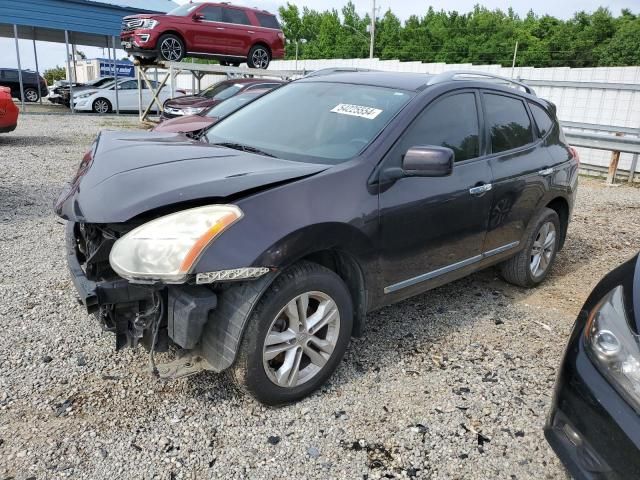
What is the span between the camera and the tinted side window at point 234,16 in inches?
581

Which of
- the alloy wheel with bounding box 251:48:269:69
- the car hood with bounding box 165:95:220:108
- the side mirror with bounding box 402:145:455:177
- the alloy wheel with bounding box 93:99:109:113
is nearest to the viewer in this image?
the side mirror with bounding box 402:145:455:177

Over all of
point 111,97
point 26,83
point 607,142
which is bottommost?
point 111,97

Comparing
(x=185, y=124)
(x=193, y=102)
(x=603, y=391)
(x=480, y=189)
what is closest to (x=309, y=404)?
(x=603, y=391)

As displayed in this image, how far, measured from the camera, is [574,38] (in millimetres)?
53562

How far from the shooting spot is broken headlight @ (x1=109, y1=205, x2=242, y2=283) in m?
Answer: 2.25

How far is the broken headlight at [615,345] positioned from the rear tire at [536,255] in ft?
7.35

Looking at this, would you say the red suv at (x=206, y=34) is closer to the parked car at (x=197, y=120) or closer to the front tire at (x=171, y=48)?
the front tire at (x=171, y=48)

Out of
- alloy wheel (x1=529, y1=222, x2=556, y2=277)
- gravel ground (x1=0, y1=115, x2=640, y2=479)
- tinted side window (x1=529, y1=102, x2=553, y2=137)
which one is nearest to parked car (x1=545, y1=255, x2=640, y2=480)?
gravel ground (x1=0, y1=115, x2=640, y2=479)

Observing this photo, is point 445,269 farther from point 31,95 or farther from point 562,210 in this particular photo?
point 31,95

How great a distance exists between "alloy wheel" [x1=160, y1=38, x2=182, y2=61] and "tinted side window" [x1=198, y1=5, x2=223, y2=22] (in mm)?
1098

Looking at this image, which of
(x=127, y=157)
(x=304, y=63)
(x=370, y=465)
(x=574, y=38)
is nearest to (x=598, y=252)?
(x=370, y=465)

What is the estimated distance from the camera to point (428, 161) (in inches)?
111

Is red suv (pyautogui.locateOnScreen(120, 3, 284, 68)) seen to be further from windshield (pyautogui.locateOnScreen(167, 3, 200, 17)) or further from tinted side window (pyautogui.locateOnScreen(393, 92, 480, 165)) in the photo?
tinted side window (pyautogui.locateOnScreen(393, 92, 480, 165))

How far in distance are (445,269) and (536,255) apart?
4.92 feet
